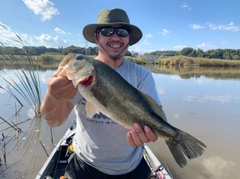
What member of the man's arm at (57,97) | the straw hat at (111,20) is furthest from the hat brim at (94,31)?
the man's arm at (57,97)

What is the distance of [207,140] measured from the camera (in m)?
6.25

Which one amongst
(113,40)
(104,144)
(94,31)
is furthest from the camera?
(94,31)

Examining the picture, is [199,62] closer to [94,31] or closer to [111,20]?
[94,31]

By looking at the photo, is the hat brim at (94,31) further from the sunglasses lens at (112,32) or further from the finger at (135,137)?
the finger at (135,137)

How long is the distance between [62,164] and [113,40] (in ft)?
9.22

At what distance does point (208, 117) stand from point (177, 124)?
1940mm

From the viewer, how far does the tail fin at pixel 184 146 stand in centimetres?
160

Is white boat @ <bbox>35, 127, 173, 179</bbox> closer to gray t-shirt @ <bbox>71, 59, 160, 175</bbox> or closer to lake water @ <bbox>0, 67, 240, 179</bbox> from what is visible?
lake water @ <bbox>0, 67, 240, 179</bbox>

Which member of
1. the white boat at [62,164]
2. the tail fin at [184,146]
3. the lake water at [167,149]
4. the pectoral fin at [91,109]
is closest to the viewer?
the tail fin at [184,146]

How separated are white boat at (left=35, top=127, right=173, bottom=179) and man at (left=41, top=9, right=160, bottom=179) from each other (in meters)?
1.14

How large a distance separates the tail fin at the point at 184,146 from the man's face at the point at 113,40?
114cm

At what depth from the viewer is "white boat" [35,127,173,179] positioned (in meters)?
3.13

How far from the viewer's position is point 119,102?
1.67m

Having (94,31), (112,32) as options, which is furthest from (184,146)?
(94,31)
